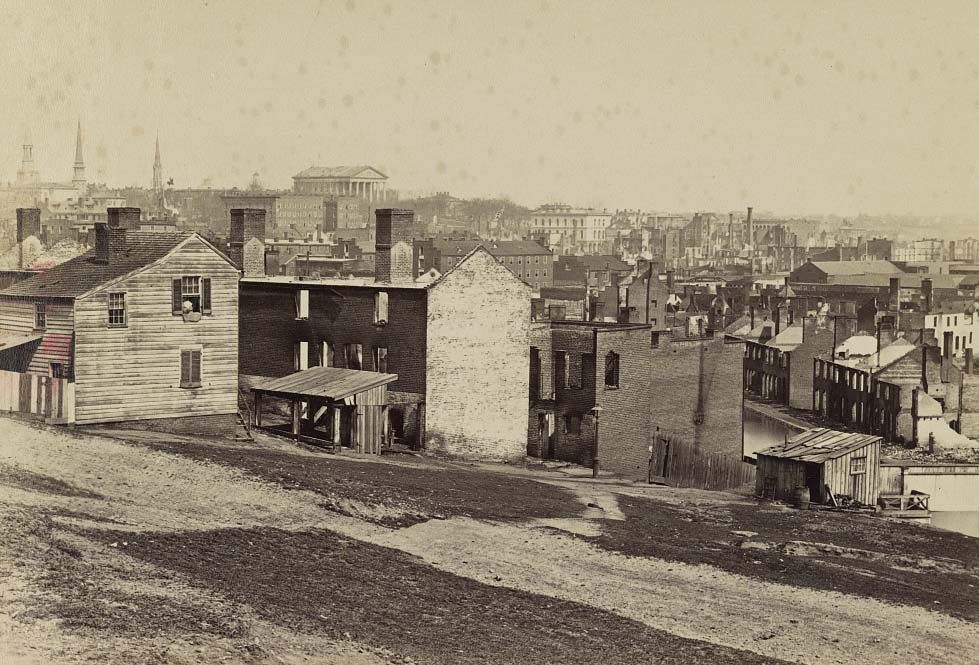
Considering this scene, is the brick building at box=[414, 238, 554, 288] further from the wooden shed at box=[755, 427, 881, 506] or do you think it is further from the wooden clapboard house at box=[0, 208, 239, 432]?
the wooden clapboard house at box=[0, 208, 239, 432]

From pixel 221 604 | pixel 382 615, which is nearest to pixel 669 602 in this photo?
pixel 382 615

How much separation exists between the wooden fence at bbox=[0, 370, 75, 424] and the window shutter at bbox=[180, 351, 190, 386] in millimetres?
3726

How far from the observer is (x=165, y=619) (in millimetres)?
20266

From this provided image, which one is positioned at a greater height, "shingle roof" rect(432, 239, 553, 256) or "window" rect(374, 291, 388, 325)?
"shingle roof" rect(432, 239, 553, 256)

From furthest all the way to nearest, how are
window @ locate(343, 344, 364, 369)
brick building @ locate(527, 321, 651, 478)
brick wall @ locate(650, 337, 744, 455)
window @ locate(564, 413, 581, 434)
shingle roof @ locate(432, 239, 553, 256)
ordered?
shingle roof @ locate(432, 239, 553, 256) < brick wall @ locate(650, 337, 744, 455) < window @ locate(564, 413, 581, 434) < brick building @ locate(527, 321, 651, 478) < window @ locate(343, 344, 364, 369)

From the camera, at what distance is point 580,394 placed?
48.2 m

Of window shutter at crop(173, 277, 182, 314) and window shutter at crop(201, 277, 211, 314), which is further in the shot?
window shutter at crop(201, 277, 211, 314)

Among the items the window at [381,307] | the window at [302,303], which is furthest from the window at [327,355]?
the window at [381,307]

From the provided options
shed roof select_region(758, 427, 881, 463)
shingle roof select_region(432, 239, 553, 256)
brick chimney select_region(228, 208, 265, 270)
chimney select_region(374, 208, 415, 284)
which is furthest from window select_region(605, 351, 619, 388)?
shingle roof select_region(432, 239, 553, 256)

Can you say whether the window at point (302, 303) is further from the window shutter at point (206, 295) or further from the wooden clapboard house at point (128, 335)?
the window shutter at point (206, 295)

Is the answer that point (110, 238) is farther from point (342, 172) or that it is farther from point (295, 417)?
point (342, 172)

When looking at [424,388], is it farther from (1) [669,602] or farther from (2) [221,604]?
(2) [221,604]

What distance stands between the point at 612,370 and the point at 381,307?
9.51 meters

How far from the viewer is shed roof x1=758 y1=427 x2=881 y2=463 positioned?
42812 mm
